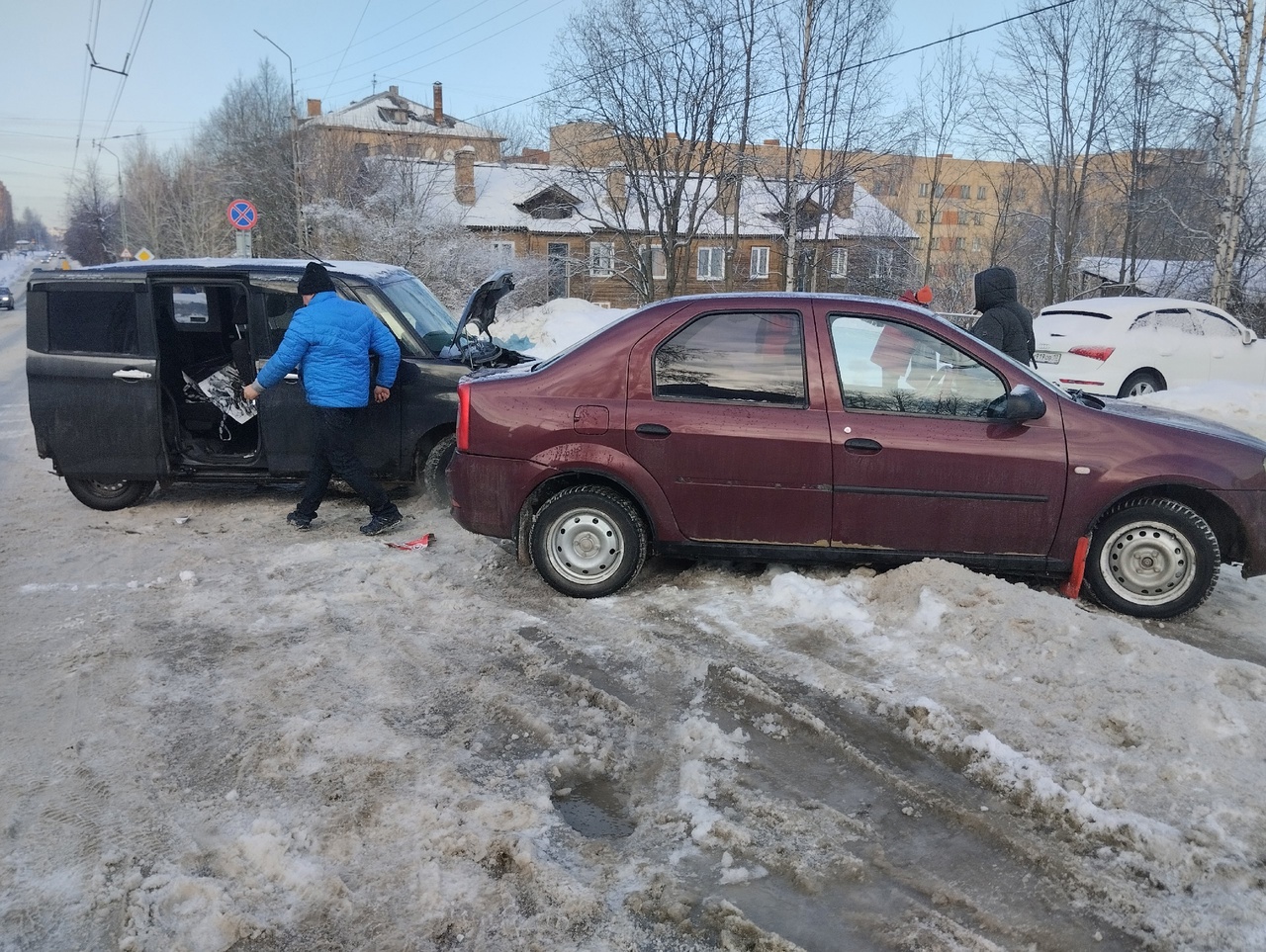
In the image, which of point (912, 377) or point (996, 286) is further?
point (996, 286)

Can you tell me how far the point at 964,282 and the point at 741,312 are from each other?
1526 inches

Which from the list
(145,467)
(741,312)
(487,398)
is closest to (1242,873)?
(741,312)

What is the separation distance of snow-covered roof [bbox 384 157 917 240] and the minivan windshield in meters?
A: 21.5

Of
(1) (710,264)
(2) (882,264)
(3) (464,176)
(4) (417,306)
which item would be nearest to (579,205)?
(1) (710,264)

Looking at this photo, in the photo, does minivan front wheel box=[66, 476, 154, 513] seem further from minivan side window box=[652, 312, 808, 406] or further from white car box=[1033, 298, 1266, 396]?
white car box=[1033, 298, 1266, 396]

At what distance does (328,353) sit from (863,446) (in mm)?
3867

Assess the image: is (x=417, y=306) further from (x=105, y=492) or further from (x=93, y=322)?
(x=105, y=492)

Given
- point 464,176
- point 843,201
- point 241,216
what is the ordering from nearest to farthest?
point 241,216 → point 843,201 → point 464,176

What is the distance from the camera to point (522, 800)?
3289 mm

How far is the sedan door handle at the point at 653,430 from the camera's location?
5.16 metres

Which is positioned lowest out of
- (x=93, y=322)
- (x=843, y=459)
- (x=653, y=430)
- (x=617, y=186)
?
(x=843, y=459)

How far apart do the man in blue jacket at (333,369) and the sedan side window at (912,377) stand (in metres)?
3.50

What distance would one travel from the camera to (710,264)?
4281 cm

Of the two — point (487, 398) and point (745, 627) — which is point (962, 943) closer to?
point (745, 627)
